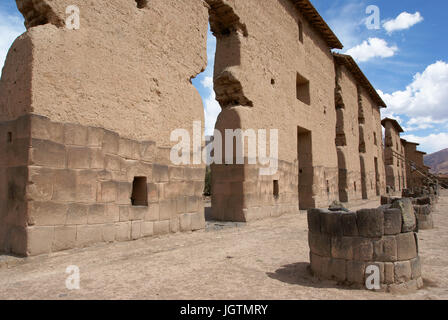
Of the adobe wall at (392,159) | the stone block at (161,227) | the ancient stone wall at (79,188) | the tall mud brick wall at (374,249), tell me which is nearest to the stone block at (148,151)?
the ancient stone wall at (79,188)

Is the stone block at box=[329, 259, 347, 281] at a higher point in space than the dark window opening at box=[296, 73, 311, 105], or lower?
lower

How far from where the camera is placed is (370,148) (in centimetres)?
2161

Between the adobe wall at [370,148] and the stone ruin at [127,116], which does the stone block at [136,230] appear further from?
the adobe wall at [370,148]

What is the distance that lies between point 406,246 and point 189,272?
2.44 meters

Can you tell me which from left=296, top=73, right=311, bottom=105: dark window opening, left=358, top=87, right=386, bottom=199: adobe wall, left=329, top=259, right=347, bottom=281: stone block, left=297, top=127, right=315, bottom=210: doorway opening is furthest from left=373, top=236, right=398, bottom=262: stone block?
left=358, top=87, right=386, bottom=199: adobe wall

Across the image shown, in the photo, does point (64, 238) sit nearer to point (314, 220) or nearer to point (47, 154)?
point (47, 154)

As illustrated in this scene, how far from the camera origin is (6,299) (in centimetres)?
282

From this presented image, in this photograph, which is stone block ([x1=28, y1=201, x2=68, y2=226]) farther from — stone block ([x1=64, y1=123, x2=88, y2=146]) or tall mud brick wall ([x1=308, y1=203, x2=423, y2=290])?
tall mud brick wall ([x1=308, y1=203, x2=423, y2=290])

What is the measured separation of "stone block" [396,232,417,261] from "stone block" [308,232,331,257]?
702mm

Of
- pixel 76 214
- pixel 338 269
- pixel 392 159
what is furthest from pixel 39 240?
pixel 392 159

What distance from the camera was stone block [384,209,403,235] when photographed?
10.8ft

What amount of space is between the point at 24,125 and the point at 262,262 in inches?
148

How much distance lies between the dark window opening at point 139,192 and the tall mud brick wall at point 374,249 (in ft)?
11.3

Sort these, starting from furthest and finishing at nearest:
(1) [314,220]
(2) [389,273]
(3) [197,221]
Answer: (3) [197,221], (1) [314,220], (2) [389,273]
